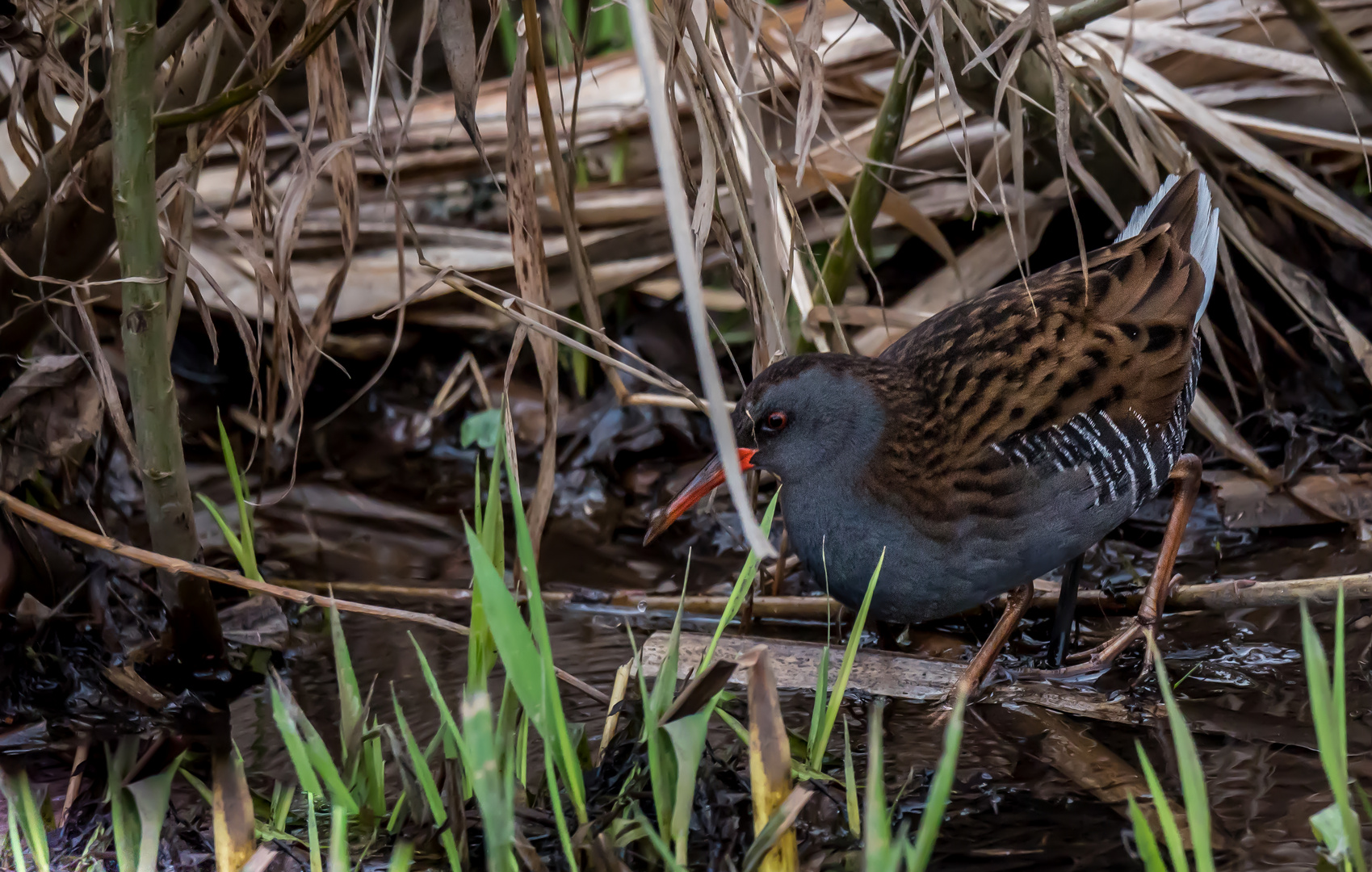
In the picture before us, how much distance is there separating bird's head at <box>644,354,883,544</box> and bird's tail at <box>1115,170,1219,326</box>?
0.80 metres

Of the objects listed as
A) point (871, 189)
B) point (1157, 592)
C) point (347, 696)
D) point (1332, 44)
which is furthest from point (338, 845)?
point (1332, 44)

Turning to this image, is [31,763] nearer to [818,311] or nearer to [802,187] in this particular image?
[818,311]

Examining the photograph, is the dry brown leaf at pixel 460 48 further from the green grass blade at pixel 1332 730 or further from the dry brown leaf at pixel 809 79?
the green grass blade at pixel 1332 730

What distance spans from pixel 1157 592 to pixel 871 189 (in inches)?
44.1

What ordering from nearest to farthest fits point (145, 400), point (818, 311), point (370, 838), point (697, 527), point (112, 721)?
point (370, 838), point (145, 400), point (112, 721), point (818, 311), point (697, 527)

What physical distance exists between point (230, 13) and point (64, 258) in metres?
0.58

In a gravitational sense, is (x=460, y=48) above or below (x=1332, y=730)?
above

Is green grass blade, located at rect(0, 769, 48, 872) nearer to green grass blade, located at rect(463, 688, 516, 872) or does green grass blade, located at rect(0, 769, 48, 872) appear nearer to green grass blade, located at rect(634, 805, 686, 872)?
green grass blade, located at rect(463, 688, 516, 872)

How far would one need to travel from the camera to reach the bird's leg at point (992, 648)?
7.81 feet

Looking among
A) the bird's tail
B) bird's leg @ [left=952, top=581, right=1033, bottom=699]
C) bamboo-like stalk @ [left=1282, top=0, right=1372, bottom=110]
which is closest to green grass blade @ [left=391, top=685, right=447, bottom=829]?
bird's leg @ [left=952, top=581, right=1033, bottom=699]

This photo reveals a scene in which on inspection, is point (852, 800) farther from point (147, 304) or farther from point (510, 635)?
point (147, 304)

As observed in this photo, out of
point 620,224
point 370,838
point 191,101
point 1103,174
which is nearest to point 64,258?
point 191,101

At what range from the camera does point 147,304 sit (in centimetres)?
204

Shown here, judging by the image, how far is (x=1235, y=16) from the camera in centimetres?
348
